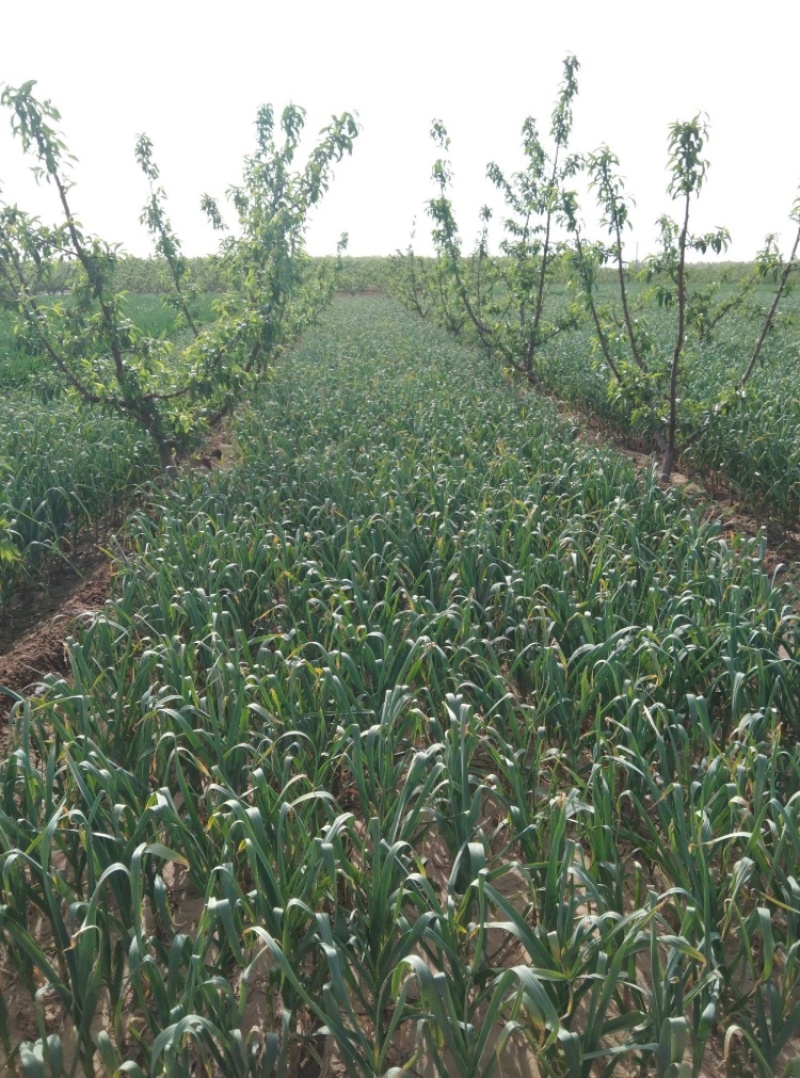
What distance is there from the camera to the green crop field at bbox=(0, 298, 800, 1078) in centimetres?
190

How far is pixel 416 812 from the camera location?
2.26 m

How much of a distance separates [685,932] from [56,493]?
18.0ft

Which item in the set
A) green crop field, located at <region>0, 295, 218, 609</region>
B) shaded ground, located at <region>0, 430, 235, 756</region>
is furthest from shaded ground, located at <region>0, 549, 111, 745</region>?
green crop field, located at <region>0, 295, 218, 609</region>

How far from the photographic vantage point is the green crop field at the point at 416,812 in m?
1.90

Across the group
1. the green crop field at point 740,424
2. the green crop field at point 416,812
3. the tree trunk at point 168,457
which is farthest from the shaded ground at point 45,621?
the green crop field at point 740,424

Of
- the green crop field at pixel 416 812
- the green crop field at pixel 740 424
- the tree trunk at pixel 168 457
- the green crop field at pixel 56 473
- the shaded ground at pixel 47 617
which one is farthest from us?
the tree trunk at pixel 168 457

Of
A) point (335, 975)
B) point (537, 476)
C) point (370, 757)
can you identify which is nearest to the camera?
point (335, 975)

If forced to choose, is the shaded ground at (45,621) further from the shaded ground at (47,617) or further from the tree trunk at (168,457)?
the tree trunk at (168,457)

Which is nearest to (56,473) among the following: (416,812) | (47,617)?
(47,617)

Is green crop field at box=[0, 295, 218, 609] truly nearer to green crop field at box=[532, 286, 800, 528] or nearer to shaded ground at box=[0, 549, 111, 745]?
shaded ground at box=[0, 549, 111, 745]

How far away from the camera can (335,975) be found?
174 cm

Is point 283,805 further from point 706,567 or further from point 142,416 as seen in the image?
point 142,416

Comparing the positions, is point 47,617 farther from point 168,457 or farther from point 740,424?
point 740,424

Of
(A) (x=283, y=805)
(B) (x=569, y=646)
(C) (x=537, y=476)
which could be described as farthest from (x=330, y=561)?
(A) (x=283, y=805)
